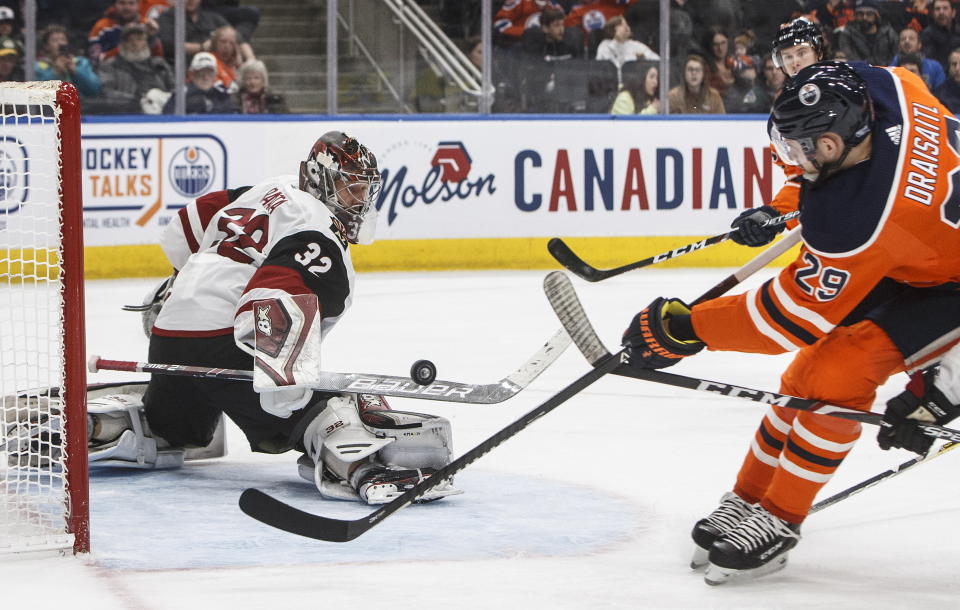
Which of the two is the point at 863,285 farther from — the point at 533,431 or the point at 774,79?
the point at 774,79

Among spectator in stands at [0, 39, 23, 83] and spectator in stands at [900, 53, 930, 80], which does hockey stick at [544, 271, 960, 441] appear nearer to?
spectator in stands at [0, 39, 23, 83]

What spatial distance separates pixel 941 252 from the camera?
233cm

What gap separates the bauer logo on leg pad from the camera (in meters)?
2.75

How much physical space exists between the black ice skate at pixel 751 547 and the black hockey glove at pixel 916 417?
25 cm

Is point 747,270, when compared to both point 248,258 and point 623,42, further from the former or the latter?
point 623,42

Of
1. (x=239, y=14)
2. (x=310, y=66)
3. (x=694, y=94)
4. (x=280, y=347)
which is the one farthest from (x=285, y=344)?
(x=694, y=94)

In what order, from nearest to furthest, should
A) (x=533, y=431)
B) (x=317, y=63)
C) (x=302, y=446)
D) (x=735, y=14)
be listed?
1. (x=302, y=446)
2. (x=533, y=431)
3. (x=317, y=63)
4. (x=735, y=14)

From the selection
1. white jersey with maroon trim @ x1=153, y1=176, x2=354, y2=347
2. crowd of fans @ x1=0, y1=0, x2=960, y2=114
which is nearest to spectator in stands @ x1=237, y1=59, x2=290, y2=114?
crowd of fans @ x1=0, y1=0, x2=960, y2=114

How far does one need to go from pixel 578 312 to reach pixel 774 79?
5.73 metres

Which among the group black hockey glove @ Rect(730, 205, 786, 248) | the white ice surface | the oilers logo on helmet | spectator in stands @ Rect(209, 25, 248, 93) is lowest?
the white ice surface

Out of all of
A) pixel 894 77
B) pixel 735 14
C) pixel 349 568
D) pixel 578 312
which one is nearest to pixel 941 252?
pixel 894 77

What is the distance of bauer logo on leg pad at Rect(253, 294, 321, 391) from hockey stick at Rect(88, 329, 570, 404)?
0.05m

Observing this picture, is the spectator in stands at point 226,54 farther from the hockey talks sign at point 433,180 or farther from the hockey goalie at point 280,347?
the hockey goalie at point 280,347

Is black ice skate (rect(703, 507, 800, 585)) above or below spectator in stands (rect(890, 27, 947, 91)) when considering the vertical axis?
below
